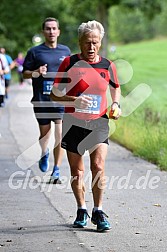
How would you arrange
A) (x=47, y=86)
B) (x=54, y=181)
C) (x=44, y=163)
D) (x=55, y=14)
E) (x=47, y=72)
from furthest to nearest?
1. (x=55, y=14)
2. (x=44, y=163)
3. (x=47, y=86)
4. (x=47, y=72)
5. (x=54, y=181)

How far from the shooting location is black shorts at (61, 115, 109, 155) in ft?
27.0

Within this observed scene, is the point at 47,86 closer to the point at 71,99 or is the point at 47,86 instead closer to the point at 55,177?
the point at 55,177

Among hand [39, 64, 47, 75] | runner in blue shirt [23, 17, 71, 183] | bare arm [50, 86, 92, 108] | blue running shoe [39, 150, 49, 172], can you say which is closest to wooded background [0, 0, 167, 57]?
blue running shoe [39, 150, 49, 172]

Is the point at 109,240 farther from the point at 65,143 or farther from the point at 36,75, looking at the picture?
the point at 36,75

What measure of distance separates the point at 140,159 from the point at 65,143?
5.46m

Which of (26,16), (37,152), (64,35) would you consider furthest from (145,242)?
(64,35)

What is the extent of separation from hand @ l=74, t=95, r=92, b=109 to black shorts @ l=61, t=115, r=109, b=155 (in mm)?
194

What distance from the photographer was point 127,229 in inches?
324

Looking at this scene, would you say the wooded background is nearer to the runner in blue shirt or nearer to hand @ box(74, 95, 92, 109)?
the runner in blue shirt

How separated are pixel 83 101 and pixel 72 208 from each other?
1.74m

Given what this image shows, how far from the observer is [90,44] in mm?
8039

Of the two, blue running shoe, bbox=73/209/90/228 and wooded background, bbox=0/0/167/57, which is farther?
wooded background, bbox=0/0/167/57

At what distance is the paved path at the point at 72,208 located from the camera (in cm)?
760

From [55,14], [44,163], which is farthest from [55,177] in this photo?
[55,14]
